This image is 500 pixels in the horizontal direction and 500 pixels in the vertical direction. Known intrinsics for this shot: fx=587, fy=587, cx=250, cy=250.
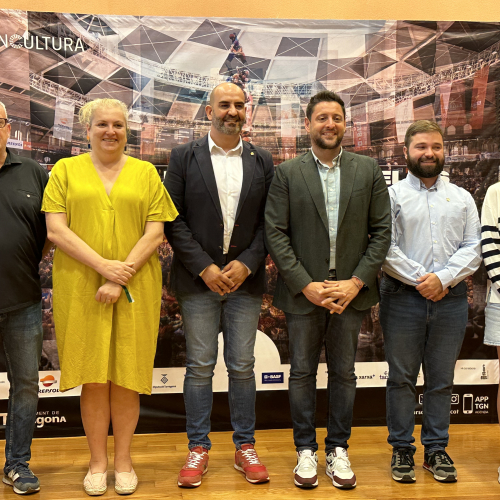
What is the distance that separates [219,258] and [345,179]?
2.35ft

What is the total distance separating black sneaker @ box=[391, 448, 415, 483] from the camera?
2840 mm

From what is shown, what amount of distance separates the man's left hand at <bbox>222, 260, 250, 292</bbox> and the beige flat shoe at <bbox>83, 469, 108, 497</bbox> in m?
1.08

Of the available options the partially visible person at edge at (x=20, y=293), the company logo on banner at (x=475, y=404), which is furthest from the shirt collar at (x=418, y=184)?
the partially visible person at edge at (x=20, y=293)

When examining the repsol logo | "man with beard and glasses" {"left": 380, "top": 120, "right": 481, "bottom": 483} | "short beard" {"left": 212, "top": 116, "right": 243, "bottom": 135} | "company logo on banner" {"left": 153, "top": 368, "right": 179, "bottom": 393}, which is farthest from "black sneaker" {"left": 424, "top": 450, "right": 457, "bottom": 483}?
the repsol logo

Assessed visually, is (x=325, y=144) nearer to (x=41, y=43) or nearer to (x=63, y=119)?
(x=63, y=119)

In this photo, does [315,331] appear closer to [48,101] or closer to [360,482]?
[360,482]

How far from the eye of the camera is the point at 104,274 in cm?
259

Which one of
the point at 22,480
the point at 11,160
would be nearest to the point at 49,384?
the point at 22,480

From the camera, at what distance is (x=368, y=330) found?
3855mm

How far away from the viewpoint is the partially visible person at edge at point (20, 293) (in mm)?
2625

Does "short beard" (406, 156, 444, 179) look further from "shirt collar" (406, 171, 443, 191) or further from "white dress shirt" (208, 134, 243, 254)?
"white dress shirt" (208, 134, 243, 254)

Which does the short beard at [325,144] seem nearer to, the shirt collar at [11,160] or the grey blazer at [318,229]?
the grey blazer at [318,229]

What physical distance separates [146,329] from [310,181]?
3.42 ft

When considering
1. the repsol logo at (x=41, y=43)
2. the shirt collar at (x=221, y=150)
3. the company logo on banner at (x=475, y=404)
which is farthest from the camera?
the company logo on banner at (x=475, y=404)
